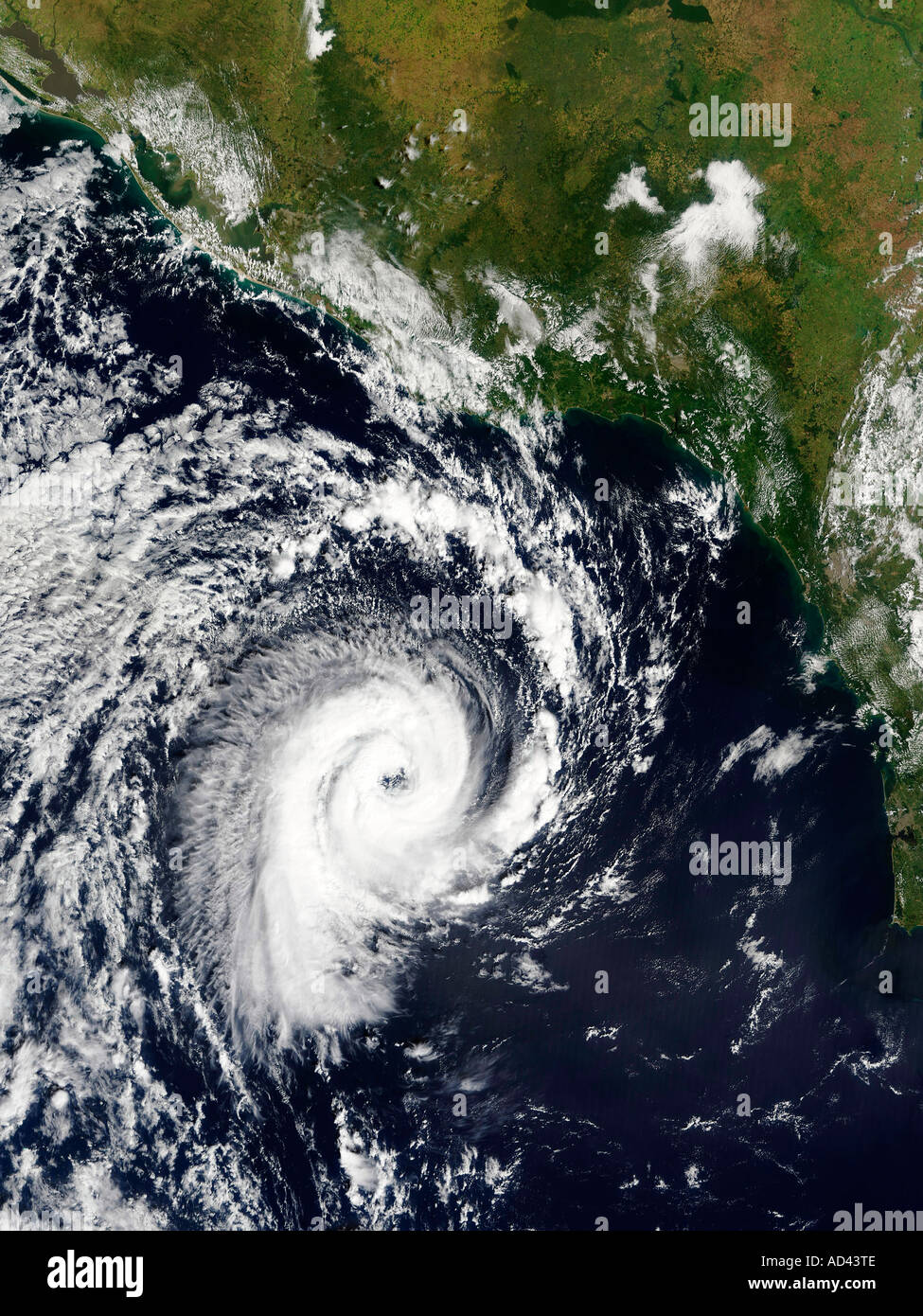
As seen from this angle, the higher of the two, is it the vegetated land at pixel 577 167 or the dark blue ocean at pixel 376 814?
the vegetated land at pixel 577 167

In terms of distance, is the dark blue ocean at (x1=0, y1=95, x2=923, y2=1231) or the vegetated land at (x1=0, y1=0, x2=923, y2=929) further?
the vegetated land at (x1=0, y1=0, x2=923, y2=929)

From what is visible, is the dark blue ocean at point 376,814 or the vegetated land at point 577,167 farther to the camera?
the vegetated land at point 577,167

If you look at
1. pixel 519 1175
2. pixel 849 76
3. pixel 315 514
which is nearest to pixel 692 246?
pixel 849 76

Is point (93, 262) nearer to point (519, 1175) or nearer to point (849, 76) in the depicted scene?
point (849, 76)

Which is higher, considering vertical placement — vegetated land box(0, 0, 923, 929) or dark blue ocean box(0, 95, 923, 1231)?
vegetated land box(0, 0, 923, 929)
